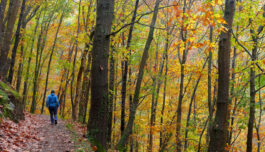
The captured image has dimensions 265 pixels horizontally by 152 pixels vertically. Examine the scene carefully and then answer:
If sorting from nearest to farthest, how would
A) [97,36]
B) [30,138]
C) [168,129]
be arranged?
[97,36] → [30,138] → [168,129]

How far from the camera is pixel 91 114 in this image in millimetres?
5551

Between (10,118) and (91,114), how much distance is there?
4143 millimetres

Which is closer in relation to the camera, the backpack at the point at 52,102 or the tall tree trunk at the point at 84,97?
the backpack at the point at 52,102

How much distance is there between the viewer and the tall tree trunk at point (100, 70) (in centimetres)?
541

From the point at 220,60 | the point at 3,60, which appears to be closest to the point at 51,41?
the point at 3,60

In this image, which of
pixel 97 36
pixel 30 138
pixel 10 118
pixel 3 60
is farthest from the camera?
pixel 3 60

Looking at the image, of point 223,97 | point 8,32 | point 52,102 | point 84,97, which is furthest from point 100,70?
point 84,97

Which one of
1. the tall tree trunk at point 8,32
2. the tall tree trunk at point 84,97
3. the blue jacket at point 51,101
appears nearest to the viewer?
the blue jacket at point 51,101

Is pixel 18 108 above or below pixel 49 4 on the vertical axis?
below

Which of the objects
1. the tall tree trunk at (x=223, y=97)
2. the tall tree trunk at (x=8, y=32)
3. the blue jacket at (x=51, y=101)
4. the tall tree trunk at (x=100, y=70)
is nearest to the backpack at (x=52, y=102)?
the blue jacket at (x=51, y=101)

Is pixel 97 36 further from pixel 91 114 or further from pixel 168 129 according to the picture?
pixel 168 129

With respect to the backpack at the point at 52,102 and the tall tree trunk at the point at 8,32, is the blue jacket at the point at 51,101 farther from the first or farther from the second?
the tall tree trunk at the point at 8,32

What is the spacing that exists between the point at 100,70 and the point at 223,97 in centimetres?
312

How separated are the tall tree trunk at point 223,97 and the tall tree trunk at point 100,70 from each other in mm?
2800
